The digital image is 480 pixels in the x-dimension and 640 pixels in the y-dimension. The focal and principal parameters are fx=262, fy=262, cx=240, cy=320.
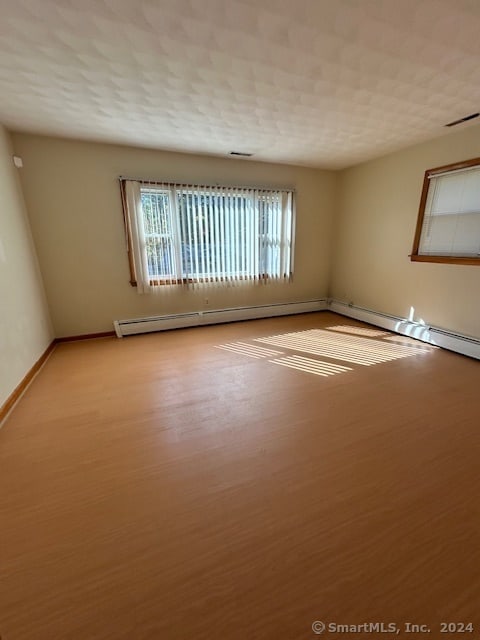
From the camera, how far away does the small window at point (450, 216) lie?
3.04 m

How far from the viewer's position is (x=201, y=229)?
13.2ft

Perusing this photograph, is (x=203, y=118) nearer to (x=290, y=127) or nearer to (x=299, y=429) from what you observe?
(x=290, y=127)

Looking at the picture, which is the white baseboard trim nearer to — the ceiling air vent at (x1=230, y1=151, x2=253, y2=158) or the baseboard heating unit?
the baseboard heating unit

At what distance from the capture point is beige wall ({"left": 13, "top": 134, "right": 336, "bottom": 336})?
3.28 metres

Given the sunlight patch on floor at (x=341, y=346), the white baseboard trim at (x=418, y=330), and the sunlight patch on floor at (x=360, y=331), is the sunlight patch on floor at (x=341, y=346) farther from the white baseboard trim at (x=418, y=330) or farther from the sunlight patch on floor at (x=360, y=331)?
Answer: the white baseboard trim at (x=418, y=330)

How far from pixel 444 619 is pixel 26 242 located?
4.48 meters

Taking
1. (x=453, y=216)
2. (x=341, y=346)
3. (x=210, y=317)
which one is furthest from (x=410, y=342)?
(x=210, y=317)

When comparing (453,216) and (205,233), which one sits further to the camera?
(205,233)

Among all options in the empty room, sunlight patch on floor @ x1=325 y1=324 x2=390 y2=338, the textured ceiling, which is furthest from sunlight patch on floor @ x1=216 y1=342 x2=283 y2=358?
A: the textured ceiling

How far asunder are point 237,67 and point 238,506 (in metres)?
2.87

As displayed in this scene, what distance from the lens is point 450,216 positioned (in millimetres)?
3266

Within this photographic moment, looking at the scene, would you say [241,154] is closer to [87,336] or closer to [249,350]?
[249,350]

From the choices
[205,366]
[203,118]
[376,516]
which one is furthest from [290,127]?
[376,516]

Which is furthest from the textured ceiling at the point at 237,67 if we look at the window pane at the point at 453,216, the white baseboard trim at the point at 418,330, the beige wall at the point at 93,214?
the white baseboard trim at the point at 418,330
